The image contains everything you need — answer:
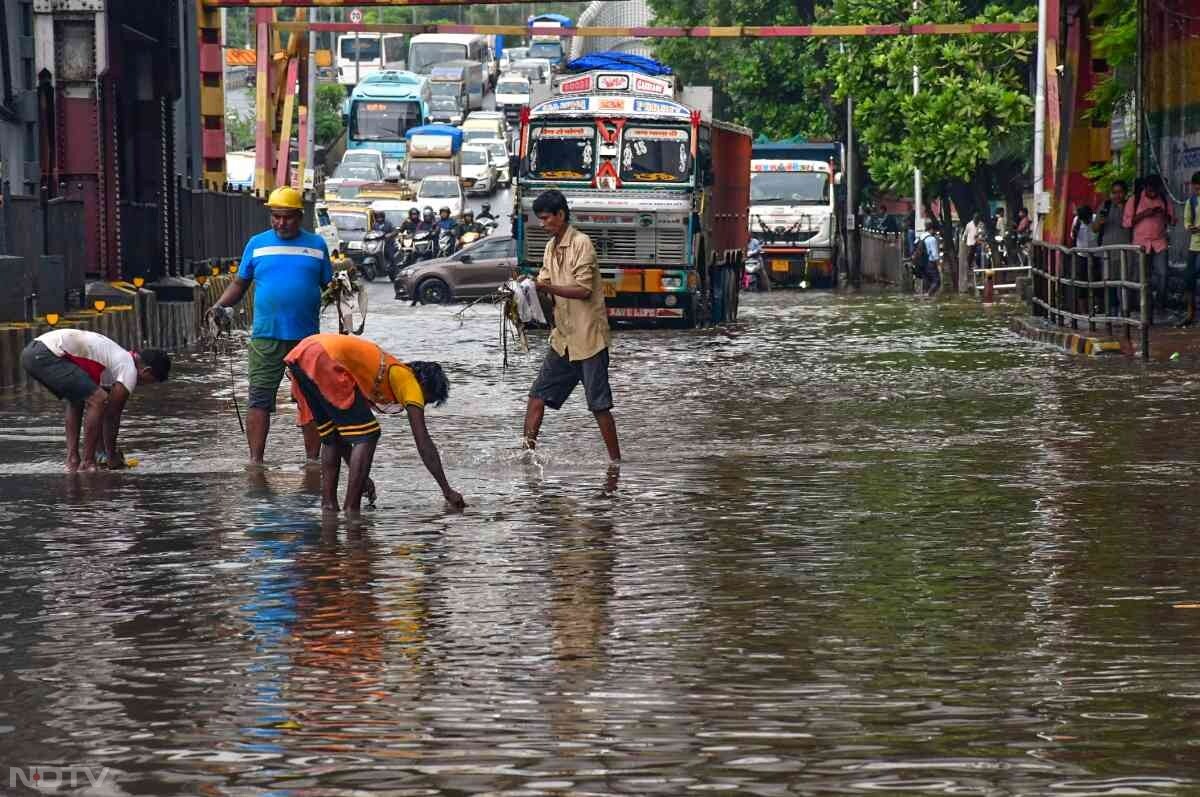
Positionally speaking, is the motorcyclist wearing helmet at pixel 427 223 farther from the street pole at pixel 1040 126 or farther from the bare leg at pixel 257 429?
the bare leg at pixel 257 429

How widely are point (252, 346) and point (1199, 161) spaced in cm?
1832

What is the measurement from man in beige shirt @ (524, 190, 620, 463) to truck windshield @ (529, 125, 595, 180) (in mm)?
17972

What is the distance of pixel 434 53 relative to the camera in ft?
324

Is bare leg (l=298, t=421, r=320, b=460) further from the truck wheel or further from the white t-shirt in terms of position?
the truck wheel

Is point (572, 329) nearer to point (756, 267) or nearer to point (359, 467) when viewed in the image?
point (359, 467)

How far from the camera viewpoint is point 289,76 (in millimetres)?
55219

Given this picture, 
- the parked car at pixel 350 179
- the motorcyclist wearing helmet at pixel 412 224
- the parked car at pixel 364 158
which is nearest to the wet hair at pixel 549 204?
the motorcyclist wearing helmet at pixel 412 224

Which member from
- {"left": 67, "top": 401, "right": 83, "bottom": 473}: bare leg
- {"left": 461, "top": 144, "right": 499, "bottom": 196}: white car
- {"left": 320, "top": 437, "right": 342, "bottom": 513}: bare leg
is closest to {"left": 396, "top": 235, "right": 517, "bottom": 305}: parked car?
{"left": 461, "top": 144, "right": 499, "bottom": 196}: white car

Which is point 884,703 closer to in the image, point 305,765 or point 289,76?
point 305,765

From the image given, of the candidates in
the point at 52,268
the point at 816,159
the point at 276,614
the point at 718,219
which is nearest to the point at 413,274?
the point at 718,219

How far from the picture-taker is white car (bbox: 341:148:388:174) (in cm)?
7338

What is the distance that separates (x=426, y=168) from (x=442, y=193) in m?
3.18

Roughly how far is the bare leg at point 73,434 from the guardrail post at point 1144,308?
1273 centimetres

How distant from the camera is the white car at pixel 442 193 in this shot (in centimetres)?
6944
